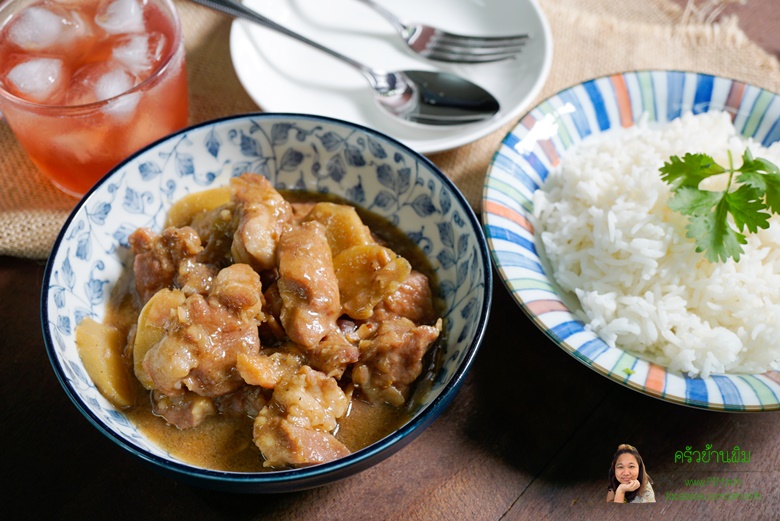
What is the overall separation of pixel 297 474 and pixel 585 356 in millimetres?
931

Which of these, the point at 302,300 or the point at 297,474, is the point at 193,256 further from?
the point at 297,474

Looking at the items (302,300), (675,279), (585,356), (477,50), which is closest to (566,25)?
(477,50)

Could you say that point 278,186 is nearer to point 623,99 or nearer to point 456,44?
point 456,44

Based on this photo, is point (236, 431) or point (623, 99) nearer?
point (236, 431)

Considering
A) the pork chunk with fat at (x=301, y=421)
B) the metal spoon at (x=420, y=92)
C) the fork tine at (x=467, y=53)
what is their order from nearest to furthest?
the pork chunk with fat at (x=301, y=421), the metal spoon at (x=420, y=92), the fork tine at (x=467, y=53)

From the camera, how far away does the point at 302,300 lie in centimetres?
198

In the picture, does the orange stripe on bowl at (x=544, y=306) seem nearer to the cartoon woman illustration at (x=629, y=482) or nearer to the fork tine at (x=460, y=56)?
the cartoon woman illustration at (x=629, y=482)

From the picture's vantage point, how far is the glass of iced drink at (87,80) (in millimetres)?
2463

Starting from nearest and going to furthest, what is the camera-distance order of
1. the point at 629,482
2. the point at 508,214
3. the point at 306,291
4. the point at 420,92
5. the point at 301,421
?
the point at 301,421 → the point at 306,291 → the point at 629,482 → the point at 508,214 → the point at 420,92

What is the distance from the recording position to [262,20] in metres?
3.09

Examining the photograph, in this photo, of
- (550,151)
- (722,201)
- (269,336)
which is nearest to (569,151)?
(550,151)

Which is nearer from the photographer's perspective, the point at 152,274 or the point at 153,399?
the point at 153,399

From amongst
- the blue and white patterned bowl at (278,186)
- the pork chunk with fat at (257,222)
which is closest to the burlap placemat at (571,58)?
the blue and white patterned bowl at (278,186)

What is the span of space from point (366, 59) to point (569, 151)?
1132 millimetres
